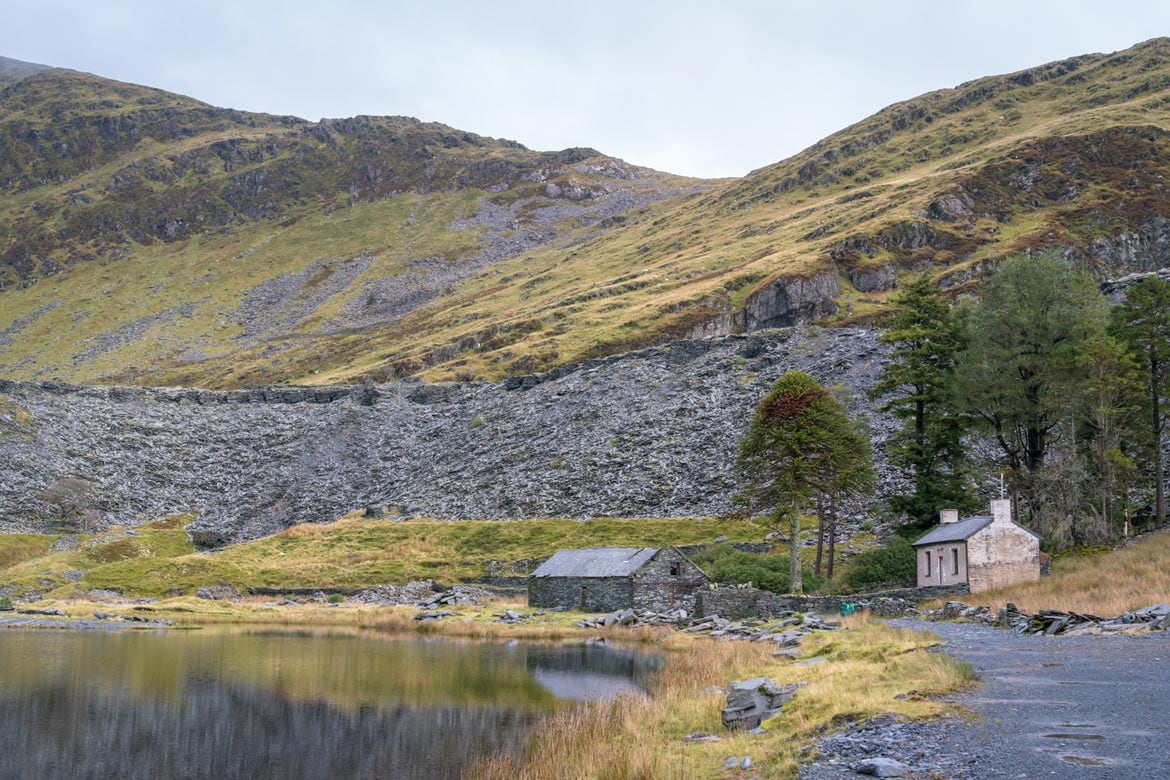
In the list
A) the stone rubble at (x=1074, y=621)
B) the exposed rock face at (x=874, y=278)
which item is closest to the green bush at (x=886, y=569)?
the stone rubble at (x=1074, y=621)

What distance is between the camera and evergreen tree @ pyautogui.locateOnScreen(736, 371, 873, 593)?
2197 inches

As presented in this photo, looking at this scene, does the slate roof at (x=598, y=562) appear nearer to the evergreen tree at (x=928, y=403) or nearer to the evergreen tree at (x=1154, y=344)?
the evergreen tree at (x=928, y=403)

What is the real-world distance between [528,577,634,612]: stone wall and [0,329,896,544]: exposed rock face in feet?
71.1

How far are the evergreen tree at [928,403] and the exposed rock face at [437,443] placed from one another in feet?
66.0

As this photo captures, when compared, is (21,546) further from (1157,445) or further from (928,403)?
(1157,445)

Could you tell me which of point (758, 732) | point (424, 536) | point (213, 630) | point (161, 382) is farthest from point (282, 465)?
point (758, 732)

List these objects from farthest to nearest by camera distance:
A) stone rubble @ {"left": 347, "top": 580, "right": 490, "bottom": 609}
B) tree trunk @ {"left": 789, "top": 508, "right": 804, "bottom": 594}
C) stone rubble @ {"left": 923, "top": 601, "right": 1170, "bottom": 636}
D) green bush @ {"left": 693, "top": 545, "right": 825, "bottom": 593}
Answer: stone rubble @ {"left": 347, "top": 580, "right": 490, "bottom": 609}
green bush @ {"left": 693, "top": 545, "right": 825, "bottom": 593}
tree trunk @ {"left": 789, "top": 508, "right": 804, "bottom": 594}
stone rubble @ {"left": 923, "top": 601, "right": 1170, "bottom": 636}

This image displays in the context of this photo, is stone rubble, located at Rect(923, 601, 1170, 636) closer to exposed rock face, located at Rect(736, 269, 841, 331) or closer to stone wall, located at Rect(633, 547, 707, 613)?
stone wall, located at Rect(633, 547, 707, 613)

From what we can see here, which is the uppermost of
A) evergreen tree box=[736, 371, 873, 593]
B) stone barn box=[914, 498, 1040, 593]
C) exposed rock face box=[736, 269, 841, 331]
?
exposed rock face box=[736, 269, 841, 331]

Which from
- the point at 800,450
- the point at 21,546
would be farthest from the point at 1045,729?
the point at 21,546

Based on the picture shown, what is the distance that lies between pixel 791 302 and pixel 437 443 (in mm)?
55669

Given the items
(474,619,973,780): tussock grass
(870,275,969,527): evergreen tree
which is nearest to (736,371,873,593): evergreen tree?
(870,275,969,527): evergreen tree

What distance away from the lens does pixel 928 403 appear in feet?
201

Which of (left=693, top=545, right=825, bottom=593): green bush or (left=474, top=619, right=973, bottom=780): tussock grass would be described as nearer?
(left=474, top=619, right=973, bottom=780): tussock grass
